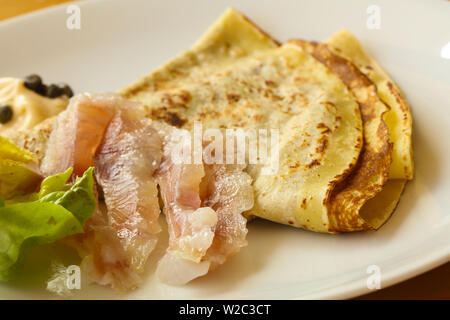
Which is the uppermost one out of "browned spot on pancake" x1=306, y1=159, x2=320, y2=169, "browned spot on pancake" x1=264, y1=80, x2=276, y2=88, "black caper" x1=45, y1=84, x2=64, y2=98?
"black caper" x1=45, y1=84, x2=64, y2=98

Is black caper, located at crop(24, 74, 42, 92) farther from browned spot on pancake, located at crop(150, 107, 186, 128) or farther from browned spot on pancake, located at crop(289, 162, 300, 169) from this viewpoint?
browned spot on pancake, located at crop(289, 162, 300, 169)

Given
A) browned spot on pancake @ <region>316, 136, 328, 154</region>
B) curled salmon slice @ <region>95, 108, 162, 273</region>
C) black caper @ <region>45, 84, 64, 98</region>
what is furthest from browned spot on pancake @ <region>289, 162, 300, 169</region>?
black caper @ <region>45, 84, 64, 98</region>

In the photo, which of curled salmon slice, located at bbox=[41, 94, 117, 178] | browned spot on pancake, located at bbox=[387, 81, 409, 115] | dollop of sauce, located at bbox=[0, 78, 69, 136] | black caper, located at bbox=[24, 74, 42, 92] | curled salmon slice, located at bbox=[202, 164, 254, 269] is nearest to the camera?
curled salmon slice, located at bbox=[202, 164, 254, 269]

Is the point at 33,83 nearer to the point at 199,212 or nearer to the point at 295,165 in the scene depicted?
the point at 199,212

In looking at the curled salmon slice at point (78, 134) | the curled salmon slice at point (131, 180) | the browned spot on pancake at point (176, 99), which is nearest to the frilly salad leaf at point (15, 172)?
the curled salmon slice at point (78, 134)

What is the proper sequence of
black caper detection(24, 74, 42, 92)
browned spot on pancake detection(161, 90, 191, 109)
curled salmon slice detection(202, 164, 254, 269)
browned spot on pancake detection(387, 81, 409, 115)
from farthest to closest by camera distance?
1. black caper detection(24, 74, 42, 92)
2. browned spot on pancake detection(161, 90, 191, 109)
3. browned spot on pancake detection(387, 81, 409, 115)
4. curled salmon slice detection(202, 164, 254, 269)
